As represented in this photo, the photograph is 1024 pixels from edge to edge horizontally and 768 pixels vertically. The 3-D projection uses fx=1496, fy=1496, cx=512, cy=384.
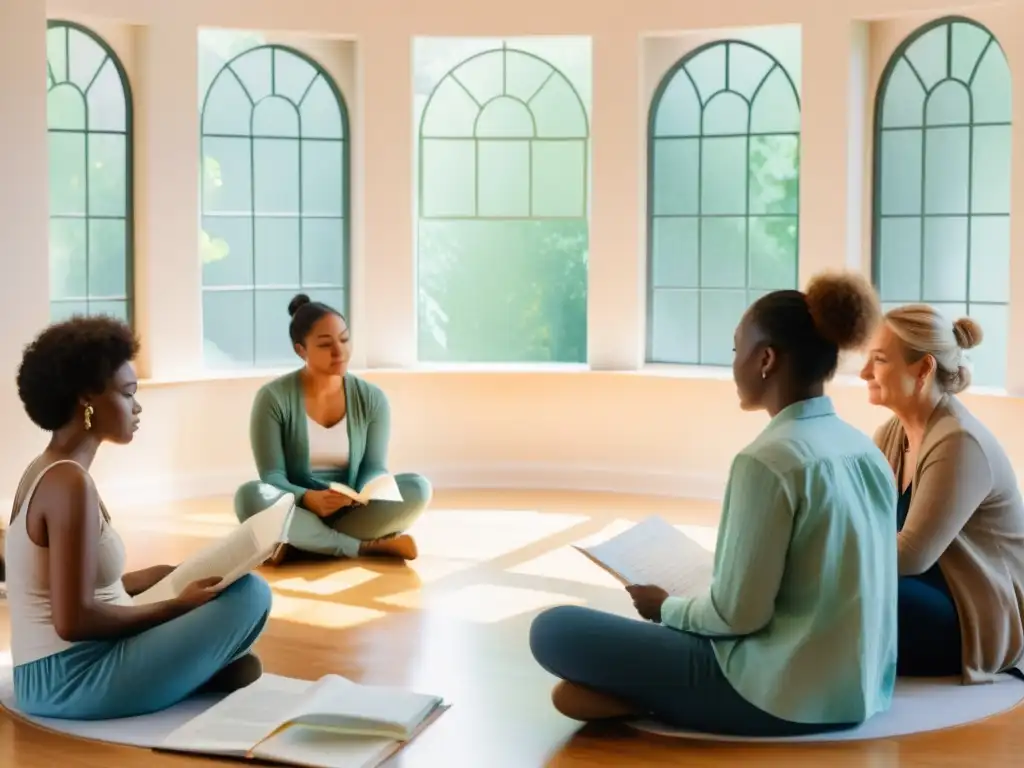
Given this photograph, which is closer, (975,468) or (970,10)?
(975,468)

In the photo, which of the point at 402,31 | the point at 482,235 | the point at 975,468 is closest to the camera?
the point at 975,468

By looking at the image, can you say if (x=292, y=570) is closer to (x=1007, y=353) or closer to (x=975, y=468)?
(x=975, y=468)

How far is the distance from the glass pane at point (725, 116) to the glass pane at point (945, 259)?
1165mm

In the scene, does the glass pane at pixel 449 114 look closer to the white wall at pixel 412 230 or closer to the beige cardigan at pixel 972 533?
the white wall at pixel 412 230

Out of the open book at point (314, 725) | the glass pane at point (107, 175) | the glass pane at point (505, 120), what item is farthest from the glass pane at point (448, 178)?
the open book at point (314, 725)

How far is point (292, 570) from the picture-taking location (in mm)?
5930

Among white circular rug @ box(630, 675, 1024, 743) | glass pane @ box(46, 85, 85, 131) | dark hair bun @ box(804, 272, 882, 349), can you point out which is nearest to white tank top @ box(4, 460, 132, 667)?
white circular rug @ box(630, 675, 1024, 743)

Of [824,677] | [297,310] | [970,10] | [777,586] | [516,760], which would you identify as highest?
[970,10]

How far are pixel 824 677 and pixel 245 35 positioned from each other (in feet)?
→ 18.8

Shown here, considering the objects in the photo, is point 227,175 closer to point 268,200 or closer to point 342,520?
point 268,200

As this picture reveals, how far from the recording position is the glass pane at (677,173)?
819cm

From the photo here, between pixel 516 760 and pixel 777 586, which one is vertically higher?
pixel 777 586

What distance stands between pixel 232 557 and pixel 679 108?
495 centimetres

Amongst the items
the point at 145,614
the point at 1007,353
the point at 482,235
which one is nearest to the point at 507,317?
the point at 482,235
